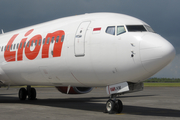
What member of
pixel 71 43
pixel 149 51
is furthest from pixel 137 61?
pixel 71 43

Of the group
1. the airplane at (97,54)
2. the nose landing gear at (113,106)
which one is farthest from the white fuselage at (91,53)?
the nose landing gear at (113,106)

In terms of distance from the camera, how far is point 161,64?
33.0 ft

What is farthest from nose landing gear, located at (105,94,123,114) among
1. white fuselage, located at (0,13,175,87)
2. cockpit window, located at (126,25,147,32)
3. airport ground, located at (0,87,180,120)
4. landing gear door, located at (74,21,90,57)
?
cockpit window, located at (126,25,147,32)

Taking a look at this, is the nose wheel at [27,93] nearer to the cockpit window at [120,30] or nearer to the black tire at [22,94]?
the black tire at [22,94]

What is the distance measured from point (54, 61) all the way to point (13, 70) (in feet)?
12.7

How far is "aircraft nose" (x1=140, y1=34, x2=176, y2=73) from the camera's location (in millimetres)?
9906

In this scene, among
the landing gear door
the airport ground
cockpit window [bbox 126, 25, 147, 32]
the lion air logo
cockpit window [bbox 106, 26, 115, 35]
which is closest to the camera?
the airport ground

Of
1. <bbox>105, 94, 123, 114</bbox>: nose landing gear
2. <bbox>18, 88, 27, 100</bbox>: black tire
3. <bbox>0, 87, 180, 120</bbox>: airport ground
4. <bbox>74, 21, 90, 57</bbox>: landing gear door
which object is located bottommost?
<bbox>0, 87, 180, 120</bbox>: airport ground

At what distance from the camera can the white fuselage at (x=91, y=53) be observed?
10156 millimetres

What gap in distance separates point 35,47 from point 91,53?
13.1 ft

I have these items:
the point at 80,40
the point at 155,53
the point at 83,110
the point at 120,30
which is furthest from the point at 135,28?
the point at 83,110

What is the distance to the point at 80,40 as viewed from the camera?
1173cm

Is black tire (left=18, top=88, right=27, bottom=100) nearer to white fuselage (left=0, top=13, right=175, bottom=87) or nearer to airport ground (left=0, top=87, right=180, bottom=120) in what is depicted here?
airport ground (left=0, top=87, right=180, bottom=120)

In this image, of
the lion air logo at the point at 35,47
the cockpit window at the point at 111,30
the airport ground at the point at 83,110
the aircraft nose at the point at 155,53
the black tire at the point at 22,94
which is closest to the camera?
the aircraft nose at the point at 155,53
